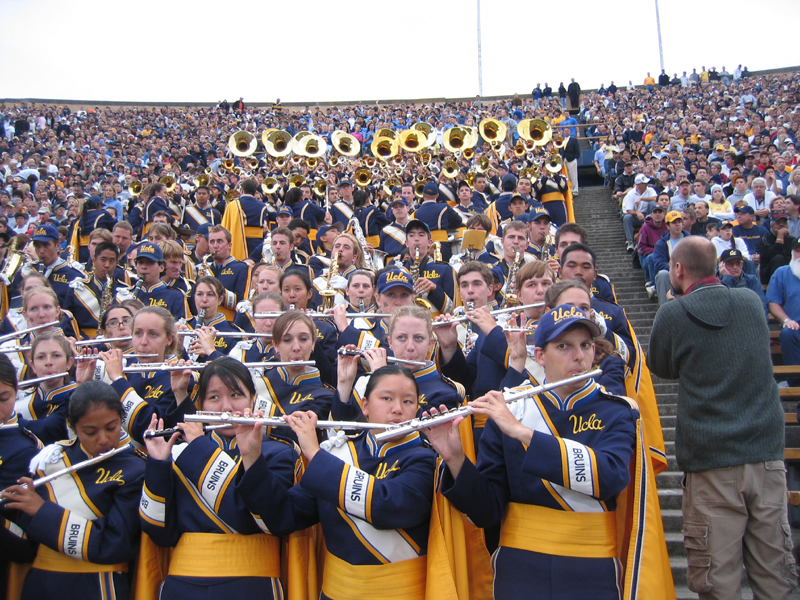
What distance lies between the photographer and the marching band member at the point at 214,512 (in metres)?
3.13

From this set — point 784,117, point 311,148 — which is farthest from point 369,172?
point 784,117

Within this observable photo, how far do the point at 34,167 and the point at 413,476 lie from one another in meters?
22.4

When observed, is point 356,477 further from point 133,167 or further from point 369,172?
point 133,167

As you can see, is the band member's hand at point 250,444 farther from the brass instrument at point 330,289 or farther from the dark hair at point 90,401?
the brass instrument at point 330,289

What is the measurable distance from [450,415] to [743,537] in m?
1.90

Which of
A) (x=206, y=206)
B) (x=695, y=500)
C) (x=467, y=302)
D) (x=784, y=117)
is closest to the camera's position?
(x=695, y=500)

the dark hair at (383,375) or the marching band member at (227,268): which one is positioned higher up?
the marching band member at (227,268)

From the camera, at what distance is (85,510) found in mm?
3447

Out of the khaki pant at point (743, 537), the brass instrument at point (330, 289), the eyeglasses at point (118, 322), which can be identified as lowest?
the khaki pant at point (743, 537)

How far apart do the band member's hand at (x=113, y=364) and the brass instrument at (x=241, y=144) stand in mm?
11830

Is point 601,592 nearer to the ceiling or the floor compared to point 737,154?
nearer to the floor

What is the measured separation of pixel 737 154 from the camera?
1644cm

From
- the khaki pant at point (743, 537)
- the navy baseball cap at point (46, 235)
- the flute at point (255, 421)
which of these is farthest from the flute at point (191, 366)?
the navy baseball cap at point (46, 235)

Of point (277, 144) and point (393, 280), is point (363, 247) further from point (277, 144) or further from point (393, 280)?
point (277, 144)
